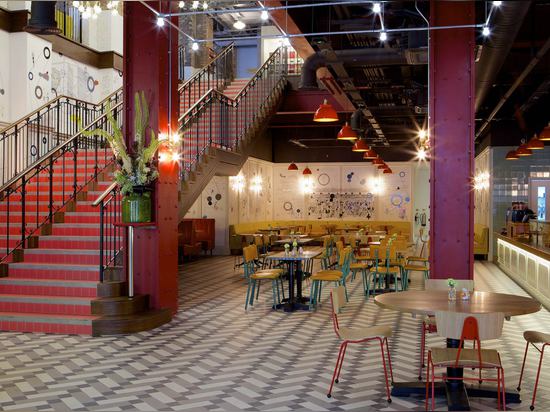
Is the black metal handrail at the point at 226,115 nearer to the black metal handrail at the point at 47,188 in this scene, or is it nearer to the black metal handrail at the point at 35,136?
the black metal handrail at the point at 47,188

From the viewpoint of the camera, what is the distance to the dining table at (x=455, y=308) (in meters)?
4.43

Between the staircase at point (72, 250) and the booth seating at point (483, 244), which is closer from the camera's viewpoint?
the staircase at point (72, 250)

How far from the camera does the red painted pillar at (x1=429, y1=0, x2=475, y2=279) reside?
636 centimetres

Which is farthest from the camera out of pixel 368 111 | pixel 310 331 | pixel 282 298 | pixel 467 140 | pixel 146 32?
pixel 368 111

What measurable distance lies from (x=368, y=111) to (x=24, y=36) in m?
7.10

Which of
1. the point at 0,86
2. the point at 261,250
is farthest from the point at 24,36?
the point at 261,250

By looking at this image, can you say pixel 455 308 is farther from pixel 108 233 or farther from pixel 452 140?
pixel 108 233

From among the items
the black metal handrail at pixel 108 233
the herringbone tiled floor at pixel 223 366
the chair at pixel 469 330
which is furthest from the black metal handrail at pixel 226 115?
the chair at pixel 469 330

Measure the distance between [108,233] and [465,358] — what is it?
19.9 ft

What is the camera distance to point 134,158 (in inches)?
307

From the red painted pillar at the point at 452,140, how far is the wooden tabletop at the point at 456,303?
3.83 feet

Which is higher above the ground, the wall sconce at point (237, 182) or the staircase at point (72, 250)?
the wall sconce at point (237, 182)

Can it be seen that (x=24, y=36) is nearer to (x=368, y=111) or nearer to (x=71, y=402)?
(x=368, y=111)

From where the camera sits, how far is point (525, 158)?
55.7 feet
